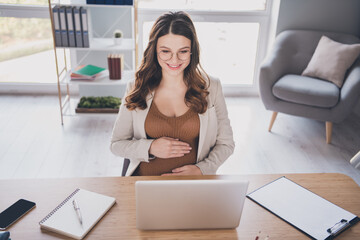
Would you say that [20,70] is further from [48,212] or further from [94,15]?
[48,212]

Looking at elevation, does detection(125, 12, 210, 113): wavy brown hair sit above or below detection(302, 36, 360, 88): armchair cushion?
above

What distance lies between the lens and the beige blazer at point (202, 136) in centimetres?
153

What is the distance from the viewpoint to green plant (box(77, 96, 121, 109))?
130 inches

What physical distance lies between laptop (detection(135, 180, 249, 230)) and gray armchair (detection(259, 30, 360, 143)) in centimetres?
213

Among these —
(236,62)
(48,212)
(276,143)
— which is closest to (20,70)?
(236,62)

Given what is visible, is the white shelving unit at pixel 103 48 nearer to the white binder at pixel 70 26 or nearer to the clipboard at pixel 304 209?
the white binder at pixel 70 26

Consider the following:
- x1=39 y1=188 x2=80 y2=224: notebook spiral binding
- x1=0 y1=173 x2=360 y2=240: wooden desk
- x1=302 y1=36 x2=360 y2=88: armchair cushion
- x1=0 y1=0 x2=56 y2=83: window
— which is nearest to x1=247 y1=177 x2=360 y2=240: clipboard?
x1=0 y1=173 x2=360 y2=240: wooden desk

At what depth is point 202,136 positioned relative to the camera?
5.18ft

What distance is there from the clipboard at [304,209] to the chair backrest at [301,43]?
232 centimetres

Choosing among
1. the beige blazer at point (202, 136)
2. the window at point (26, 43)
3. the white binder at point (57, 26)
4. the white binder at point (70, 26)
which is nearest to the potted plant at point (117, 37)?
the white binder at point (70, 26)

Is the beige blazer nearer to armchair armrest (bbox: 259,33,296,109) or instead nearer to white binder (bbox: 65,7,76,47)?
armchair armrest (bbox: 259,33,296,109)

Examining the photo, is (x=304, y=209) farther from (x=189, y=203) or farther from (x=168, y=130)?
(x=168, y=130)

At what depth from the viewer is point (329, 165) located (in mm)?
2738

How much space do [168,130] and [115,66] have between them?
5.78 ft
